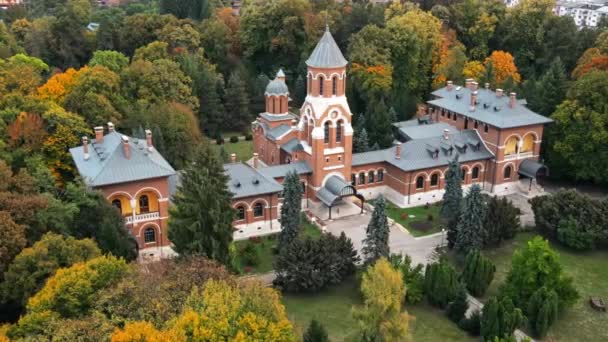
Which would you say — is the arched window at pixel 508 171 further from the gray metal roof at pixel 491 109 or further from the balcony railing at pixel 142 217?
the balcony railing at pixel 142 217

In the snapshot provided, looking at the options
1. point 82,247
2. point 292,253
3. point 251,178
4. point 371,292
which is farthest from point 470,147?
point 82,247

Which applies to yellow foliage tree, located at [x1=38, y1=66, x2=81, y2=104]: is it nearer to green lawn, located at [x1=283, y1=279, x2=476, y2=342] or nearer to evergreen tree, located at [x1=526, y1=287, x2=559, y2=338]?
green lawn, located at [x1=283, y1=279, x2=476, y2=342]

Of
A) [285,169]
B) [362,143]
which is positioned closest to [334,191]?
[285,169]

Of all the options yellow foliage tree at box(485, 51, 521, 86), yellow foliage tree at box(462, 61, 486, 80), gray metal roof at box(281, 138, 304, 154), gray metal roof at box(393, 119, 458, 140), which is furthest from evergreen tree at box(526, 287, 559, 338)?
yellow foliage tree at box(485, 51, 521, 86)

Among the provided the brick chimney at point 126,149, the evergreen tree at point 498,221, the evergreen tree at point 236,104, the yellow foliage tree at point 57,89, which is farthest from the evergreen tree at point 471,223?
the evergreen tree at point 236,104

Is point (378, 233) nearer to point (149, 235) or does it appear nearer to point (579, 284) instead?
point (579, 284)

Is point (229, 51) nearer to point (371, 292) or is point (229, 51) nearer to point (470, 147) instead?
point (470, 147)
